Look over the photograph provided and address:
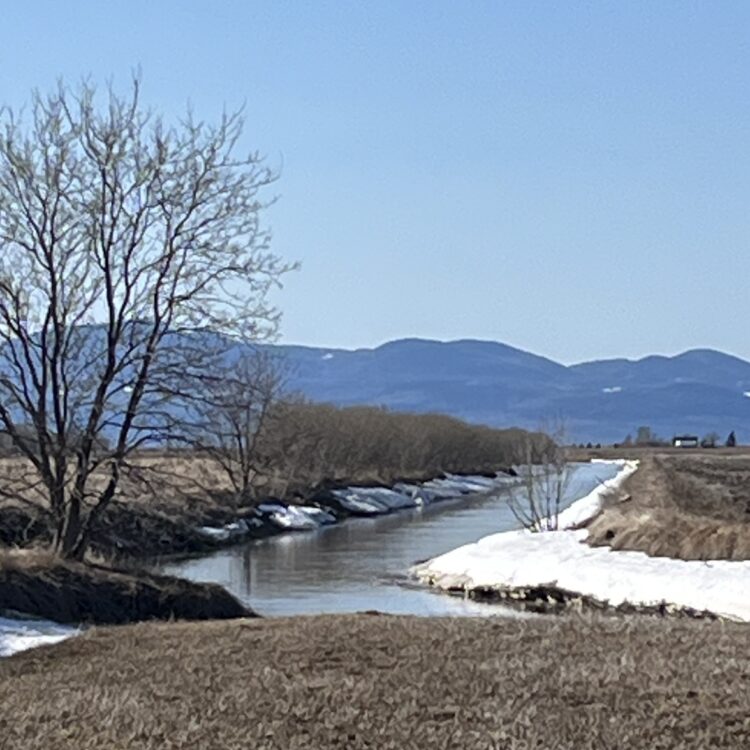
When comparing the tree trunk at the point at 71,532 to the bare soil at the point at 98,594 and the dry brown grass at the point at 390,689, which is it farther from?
the dry brown grass at the point at 390,689

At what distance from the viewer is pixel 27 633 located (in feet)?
53.0

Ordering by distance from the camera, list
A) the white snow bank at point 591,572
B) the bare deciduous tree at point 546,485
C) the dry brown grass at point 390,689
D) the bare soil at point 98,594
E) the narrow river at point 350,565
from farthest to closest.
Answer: the bare deciduous tree at point 546,485
the narrow river at point 350,565
the white snow bank at point 591,572
the bare soil at point 98,594
the dry brown grass at point 390,689

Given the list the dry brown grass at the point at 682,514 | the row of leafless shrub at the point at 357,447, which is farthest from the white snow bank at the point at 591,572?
the row of leafless shrub at the point at 357,447

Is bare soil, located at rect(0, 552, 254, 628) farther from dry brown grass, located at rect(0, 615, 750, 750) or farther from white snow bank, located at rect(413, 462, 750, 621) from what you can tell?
white snow bank, located at rect(413, 462, 750, 621)

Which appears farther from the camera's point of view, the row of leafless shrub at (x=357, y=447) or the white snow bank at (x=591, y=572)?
the row of leafless shrub at (x=357, y=447)

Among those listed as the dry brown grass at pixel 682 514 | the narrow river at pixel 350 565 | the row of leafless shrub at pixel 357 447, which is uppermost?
the row of leafless shrub at pixel 357 447

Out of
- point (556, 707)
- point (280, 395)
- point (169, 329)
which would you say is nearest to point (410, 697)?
point (556, 707)

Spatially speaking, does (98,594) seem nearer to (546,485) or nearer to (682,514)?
(682,514)

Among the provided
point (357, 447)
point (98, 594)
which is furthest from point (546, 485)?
point (98, 594)

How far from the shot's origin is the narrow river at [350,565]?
28.7m

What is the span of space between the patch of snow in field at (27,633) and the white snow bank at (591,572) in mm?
13369

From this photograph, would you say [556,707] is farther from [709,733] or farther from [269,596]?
[269,596]

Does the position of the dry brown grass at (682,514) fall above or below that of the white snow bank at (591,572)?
above

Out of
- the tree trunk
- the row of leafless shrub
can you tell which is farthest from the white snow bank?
the tree trunk
